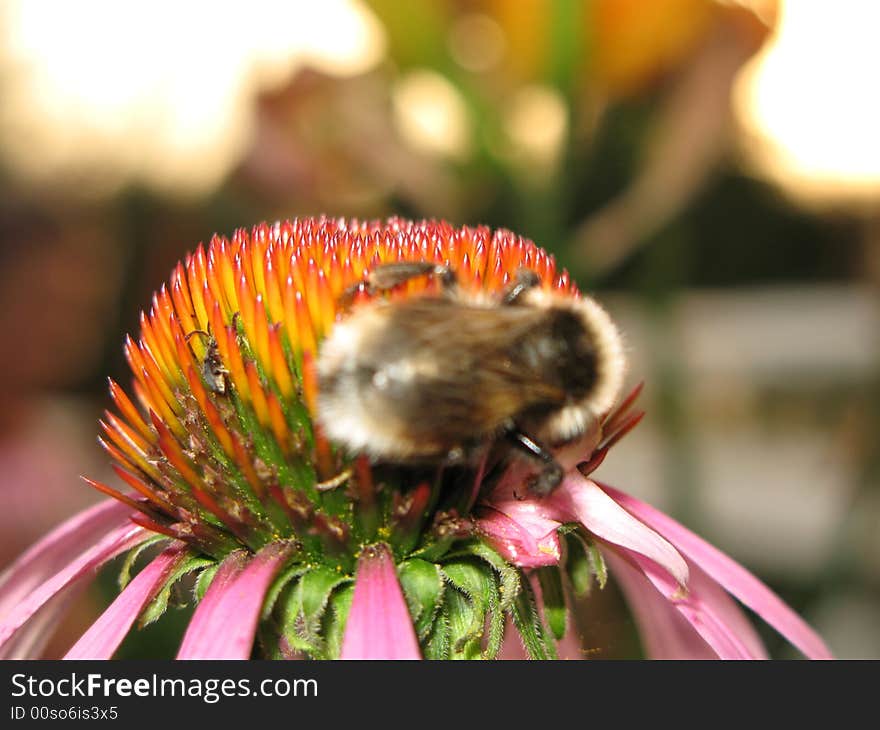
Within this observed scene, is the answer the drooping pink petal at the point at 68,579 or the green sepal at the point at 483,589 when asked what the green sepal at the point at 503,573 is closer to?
the green sepal at the point at 483,589

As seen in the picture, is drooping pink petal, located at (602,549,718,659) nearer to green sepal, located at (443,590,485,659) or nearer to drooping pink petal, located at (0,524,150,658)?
green sepal, located at (443,590,485,659)

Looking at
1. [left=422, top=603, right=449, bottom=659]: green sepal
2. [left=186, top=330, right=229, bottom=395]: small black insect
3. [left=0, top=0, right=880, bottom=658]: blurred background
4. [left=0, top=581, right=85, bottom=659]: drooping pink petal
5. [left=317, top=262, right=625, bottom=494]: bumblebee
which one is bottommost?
[left=422, top=603, right=449, bottom=659]: green sepal

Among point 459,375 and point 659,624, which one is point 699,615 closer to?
point 659,624

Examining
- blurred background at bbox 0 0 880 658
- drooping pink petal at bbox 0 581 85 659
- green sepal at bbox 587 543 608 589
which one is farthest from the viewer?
blurred background at bbox 0 0 880 658

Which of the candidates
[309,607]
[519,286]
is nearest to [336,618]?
[309,607]

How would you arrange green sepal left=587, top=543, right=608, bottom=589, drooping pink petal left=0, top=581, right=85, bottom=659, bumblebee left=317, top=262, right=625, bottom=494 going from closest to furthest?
bumblebee left=317, top=262, right=625, bottom=494 → green sepal left=587, top=543, right=608, bottom=589 → drooping pink petal left=0, top=581, right=85, bottom=659

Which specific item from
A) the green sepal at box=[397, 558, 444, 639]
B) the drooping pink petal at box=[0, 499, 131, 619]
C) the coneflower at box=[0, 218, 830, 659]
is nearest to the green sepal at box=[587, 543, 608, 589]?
the coneflower at box=[0, 218, 830, 659]
